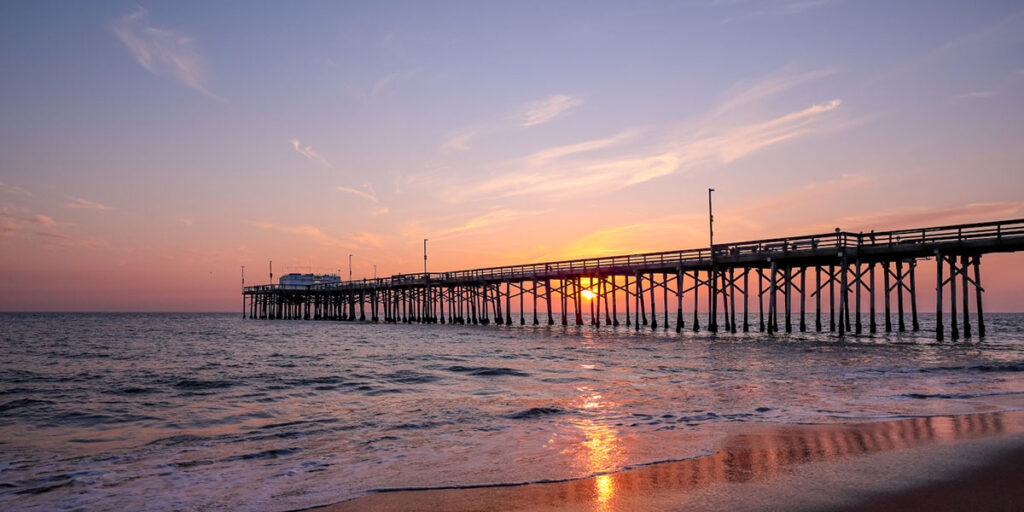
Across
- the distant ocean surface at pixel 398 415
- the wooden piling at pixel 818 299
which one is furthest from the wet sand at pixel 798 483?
the wooden piling at pixel 818 299

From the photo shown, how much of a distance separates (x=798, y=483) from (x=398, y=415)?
7049 mm

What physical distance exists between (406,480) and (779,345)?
A: 81.7 ft

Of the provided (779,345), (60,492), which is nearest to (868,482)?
(60,492)

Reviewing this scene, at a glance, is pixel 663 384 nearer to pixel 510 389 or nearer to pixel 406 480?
pixel 510 389

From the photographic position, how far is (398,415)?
427 inches

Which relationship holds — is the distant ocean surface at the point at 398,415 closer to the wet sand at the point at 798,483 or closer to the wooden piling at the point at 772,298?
the wet sand at the point at 798,483

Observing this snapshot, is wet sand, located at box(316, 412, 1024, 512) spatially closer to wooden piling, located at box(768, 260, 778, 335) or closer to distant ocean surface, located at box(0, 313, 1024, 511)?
distant ocean surface, located at box(0, 313, 1024, 511)

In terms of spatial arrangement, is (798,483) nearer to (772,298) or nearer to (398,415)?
(398,415)

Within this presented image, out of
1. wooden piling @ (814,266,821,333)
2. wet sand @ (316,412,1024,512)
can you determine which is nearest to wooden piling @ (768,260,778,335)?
wooden piling @ (814,266,821,333)

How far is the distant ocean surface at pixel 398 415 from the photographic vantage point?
6.62m

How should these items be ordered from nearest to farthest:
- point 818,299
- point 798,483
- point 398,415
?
point 798,483 < point 398,415 < point 818,299

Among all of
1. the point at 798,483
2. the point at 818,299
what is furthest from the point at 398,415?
the point at 818,299

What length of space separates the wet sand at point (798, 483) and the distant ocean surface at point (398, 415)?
53cm

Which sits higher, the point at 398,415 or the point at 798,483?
the point at 798,483
